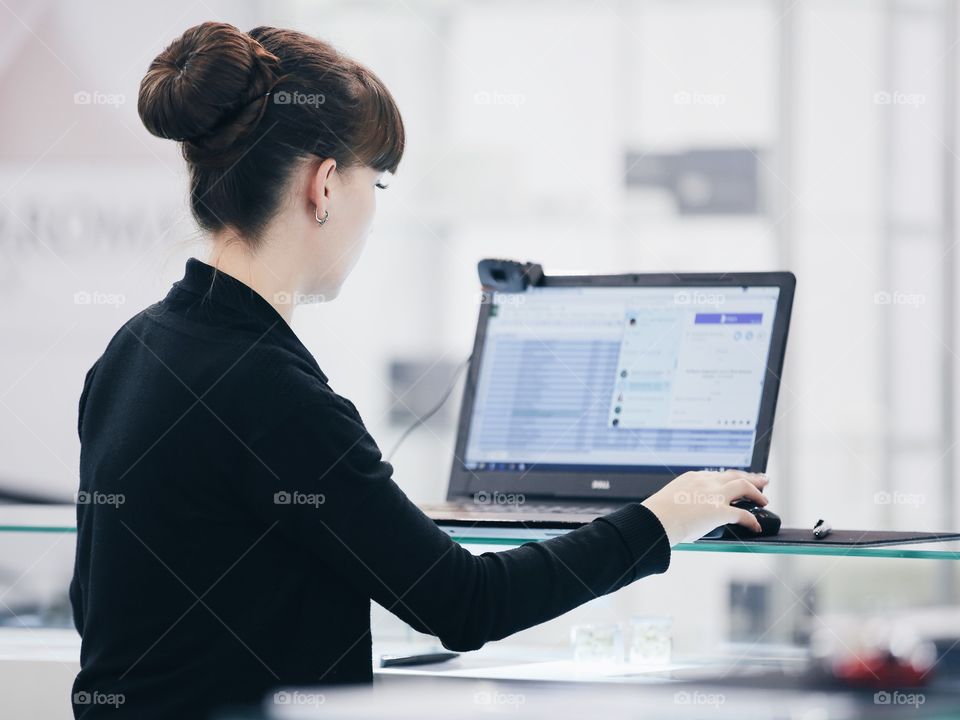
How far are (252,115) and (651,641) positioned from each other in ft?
2.62

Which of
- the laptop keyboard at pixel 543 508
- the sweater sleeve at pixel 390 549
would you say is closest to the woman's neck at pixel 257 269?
the sweater sleeve at pixel 390 549

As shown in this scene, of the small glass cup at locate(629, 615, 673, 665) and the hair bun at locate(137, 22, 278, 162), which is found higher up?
the hair bun at locate(137, 22, 278, 162)

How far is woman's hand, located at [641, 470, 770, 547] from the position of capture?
1.15 metres

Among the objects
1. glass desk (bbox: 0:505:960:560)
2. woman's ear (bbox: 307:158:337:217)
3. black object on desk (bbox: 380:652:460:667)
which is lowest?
black object on desk (bbox: 380:652:460:667)

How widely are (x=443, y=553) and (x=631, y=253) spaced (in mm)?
2714

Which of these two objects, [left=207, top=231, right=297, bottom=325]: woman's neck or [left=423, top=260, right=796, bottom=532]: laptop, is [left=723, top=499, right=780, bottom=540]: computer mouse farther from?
[left=207, top=231, right=297, bottom=325]: woman's neck

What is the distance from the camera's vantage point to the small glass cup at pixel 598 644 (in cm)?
144

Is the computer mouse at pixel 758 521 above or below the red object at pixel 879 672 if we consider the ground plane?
above

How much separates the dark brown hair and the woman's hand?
18.8 inches

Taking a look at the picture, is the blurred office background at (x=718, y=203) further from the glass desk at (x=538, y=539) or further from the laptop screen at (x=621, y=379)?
the glass desk at (x=538, y=539)

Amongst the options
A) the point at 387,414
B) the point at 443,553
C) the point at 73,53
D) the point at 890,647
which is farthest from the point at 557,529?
the point at 387,414

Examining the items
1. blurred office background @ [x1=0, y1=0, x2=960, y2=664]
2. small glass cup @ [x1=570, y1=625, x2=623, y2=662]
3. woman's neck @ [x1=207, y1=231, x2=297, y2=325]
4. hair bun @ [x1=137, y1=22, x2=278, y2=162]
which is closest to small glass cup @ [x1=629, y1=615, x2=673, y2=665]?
small glass cup @ [x1=570, y1=625, x2=623, y2=662]

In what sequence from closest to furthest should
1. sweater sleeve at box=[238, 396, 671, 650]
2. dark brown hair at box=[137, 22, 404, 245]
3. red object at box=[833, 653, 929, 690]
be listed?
sweater sleeve at box=[238, 396, 671, 650], dark brown hair at box=[137, 22, 404, 245], red object at box=[833, 653, 929, 690]

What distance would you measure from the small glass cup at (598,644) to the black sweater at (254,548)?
13.2 inches
